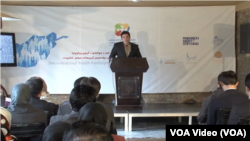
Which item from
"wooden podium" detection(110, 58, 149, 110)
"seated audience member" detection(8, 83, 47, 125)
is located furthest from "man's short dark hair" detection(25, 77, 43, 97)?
"wooden podium" detection(110, 58, 149, 110)

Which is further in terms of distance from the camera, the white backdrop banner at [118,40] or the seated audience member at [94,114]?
the white backdrop banner at [118,40]

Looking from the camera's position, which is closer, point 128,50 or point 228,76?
point 228,76

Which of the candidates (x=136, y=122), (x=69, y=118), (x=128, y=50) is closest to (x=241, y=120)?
(x=69, y=118)

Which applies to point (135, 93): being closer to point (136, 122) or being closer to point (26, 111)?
point (136, 122)

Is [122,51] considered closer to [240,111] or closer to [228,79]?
[228,79]

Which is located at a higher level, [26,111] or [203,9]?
[203,9]

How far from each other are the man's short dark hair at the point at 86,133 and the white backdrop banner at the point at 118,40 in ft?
15.3

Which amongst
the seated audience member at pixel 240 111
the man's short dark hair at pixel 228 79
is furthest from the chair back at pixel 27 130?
the man's short dark hair at pixel 228 79

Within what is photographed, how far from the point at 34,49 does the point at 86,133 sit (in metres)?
5.04

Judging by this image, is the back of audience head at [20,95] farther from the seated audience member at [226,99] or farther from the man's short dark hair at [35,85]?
the seated audience member at [226,99]

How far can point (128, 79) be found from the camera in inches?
188

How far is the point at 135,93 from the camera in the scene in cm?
487

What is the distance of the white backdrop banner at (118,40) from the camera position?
19.2ft

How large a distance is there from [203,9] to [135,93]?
2.57 m
